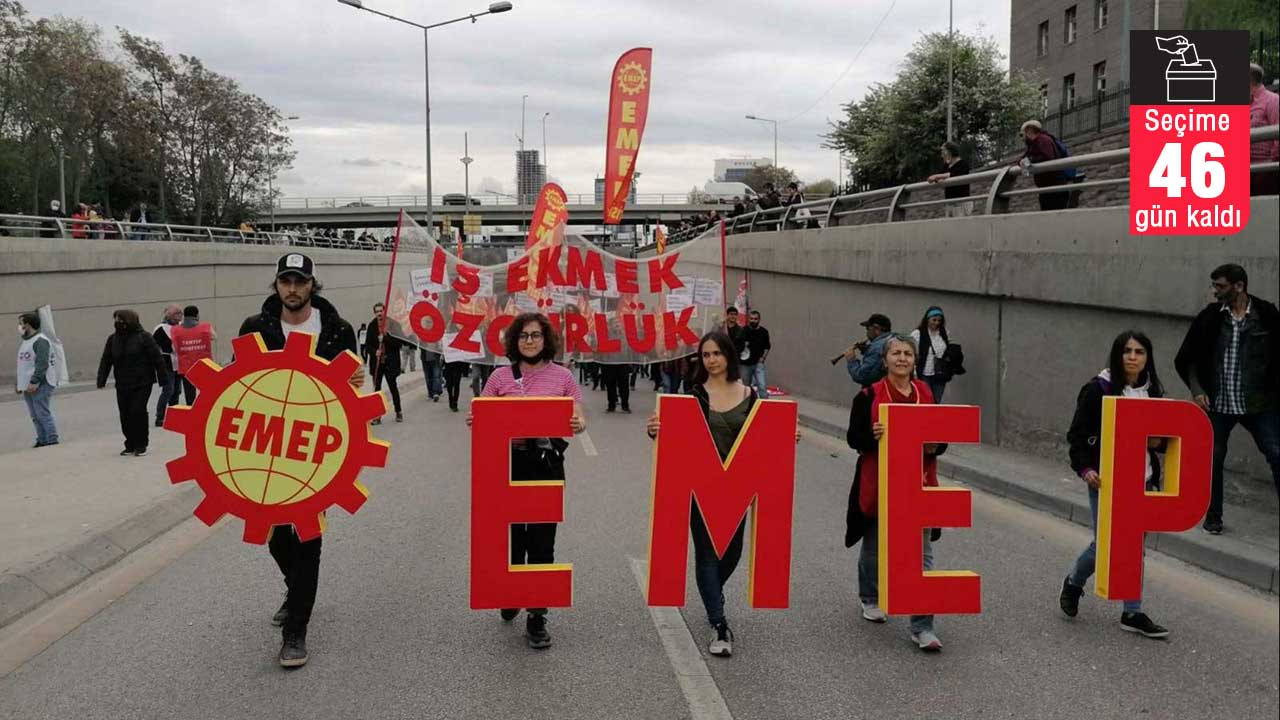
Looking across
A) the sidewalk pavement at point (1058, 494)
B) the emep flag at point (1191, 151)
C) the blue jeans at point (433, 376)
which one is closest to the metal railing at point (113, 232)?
the sidewalk pavement at point (1058, 494)

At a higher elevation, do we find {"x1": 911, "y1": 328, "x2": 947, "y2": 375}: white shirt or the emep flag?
the emep flag

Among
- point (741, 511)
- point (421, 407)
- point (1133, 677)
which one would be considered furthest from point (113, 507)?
point (421, 407)

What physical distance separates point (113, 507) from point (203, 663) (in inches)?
164

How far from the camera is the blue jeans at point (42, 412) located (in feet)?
42.5

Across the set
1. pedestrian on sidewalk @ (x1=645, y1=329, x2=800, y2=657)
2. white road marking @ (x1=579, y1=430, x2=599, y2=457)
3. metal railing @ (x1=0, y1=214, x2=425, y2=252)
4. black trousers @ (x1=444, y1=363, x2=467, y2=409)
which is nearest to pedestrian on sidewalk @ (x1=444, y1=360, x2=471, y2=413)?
black trousers @ (x1=444, y1=363, x2=467, y2=409)

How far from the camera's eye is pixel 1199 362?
6703mm

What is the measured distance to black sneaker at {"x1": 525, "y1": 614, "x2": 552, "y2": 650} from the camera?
5.45 meters

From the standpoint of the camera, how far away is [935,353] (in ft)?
41.0

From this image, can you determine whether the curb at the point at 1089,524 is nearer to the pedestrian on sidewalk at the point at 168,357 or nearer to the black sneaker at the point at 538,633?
the black sneaker at the point at 538,633

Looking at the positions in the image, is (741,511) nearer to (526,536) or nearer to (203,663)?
(526,536)

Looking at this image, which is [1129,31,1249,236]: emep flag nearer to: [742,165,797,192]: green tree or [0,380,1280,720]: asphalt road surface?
[0,380,1280,720]: asphalt road surface

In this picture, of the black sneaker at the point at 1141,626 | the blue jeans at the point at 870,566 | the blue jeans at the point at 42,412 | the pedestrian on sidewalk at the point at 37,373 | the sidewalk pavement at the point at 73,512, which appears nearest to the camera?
the black sneaker at the point at 1141,626

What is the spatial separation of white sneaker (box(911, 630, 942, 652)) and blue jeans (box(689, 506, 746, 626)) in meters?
1.03

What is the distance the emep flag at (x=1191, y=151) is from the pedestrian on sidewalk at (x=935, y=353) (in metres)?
10.1
